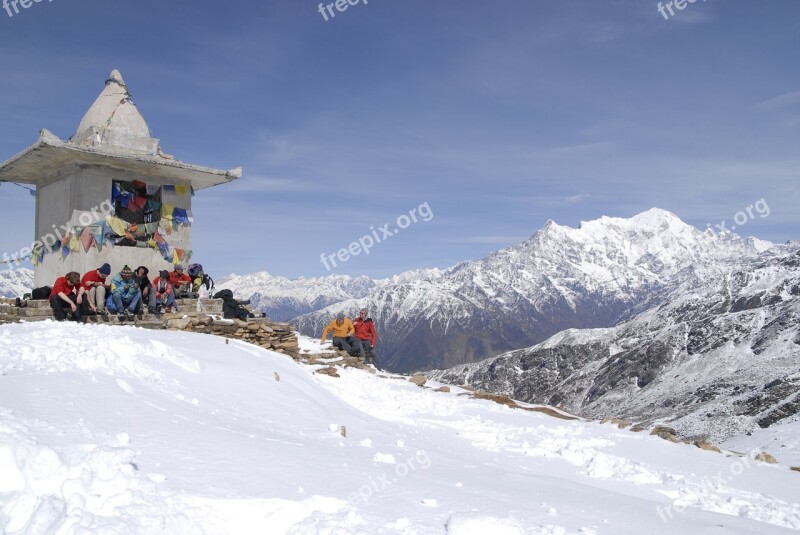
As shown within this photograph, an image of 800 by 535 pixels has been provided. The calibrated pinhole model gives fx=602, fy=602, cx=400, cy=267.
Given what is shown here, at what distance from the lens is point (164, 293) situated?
64.1ft

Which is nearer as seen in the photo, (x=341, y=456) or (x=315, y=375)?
(x=341, y=456)

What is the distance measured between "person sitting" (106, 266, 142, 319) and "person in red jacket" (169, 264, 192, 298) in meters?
2.34

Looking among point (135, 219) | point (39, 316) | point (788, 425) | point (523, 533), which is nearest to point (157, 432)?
point (523, 533)

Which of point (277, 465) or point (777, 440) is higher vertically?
point (277, 465)

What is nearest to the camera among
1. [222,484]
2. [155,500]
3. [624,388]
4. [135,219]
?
[155,500]

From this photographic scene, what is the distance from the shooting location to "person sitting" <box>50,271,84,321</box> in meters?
16.4

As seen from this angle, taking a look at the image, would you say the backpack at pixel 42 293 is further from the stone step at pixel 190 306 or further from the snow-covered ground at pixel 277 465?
the snow-covered ground at pixel 277 465

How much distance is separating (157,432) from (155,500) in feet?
5.41

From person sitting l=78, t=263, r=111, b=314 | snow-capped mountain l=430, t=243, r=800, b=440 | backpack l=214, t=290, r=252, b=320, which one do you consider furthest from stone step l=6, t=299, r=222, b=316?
snow-capped mountain l=430, t=243, r=800, b=440

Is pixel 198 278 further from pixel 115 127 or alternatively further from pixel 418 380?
pixel 418 380

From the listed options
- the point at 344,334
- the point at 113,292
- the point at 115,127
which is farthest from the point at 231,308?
the point at 115,127

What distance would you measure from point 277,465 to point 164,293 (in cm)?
1434

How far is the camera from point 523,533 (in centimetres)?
584

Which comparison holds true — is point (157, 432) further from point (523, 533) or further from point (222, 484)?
point (523, 533)
